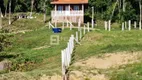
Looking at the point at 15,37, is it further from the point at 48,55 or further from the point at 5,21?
the point at 5,21

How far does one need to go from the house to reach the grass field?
10201 mm

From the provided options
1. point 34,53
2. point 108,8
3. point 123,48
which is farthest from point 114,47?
point 108,8

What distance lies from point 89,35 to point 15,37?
1278 centimetres

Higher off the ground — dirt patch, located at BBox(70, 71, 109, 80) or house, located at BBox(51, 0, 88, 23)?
house, located at BBox(51, 0, 88, 23)

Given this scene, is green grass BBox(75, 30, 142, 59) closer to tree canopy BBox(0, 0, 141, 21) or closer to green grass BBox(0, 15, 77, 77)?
green grass BBox(0, 15, 77, 77)

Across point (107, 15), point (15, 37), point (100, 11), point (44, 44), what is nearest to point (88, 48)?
point (44, 44)

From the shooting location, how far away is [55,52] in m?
31.8

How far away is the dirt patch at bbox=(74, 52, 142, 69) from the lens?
23788 mm

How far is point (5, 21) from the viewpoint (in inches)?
2835

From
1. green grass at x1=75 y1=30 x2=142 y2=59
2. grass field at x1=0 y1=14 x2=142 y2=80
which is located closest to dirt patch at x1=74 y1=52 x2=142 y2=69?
grass field at x1=0 y1=14 x2=142 y2=80

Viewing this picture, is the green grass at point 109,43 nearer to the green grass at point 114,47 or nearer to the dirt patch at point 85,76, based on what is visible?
the green grass at point 114,47

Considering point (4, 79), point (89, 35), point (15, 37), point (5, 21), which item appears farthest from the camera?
point (5, 21)

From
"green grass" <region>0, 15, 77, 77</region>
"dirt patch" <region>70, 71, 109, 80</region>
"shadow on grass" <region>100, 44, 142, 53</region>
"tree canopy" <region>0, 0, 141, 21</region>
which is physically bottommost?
"green grass" <region>0, 15, 77, 77</region>

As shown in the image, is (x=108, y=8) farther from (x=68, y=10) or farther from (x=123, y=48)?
(x=123, y=48)
